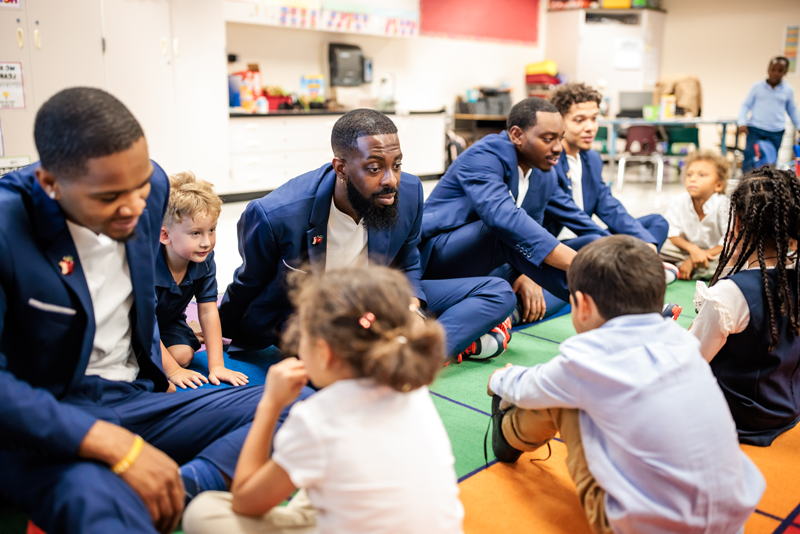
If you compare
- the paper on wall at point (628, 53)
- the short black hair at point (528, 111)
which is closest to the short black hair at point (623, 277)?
the short black hair at point (528, 111)

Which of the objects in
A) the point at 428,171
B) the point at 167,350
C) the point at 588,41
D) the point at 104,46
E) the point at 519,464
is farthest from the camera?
the point at 588,41

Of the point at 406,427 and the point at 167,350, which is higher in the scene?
the point at 406,427

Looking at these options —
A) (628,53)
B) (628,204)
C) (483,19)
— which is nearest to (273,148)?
(628,204)

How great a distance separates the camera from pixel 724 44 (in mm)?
11039

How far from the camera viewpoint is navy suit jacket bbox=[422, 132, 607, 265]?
2.80 metres

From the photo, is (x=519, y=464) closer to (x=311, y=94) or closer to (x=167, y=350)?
(x=167, y=350)

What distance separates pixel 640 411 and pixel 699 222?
3.12m

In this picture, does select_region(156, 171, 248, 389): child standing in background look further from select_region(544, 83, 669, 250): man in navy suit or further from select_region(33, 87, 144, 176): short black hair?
select_region(544, 83, 669, 250): man in navy suit

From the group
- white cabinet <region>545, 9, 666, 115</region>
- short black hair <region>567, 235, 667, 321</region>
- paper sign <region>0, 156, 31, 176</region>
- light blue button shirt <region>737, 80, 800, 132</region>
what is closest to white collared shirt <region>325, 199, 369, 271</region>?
short black hair <region>567, 235, 667, 321</region>

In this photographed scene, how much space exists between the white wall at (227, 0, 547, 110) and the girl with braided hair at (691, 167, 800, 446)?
627cm

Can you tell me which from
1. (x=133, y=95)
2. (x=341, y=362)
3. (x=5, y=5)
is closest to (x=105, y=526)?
(x=341, y=362)

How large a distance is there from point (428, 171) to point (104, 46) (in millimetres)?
4209

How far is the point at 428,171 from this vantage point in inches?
336

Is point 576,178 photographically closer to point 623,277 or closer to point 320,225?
point 320,225
